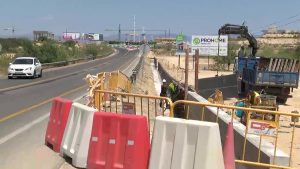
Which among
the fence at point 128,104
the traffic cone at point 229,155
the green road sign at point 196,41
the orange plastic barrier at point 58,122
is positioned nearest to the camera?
the traffic cone at point 229,155

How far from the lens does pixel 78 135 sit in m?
8.74

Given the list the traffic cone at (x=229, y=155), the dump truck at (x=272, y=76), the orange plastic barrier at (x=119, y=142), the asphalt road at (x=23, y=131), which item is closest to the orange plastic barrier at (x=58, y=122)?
the asphalt road at (x=23, y=131)

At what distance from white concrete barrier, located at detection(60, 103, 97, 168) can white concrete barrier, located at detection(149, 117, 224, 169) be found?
166 centimetres

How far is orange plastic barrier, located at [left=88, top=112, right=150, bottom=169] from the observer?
750cm

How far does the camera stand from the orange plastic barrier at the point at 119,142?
24.6 feet

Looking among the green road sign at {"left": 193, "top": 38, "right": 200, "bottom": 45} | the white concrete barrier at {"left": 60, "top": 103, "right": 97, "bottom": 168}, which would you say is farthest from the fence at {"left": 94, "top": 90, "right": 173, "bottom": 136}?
the green road sign at {"left": 193, "top": 38, "right": 200, "bottom": 45}

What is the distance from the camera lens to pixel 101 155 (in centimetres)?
791

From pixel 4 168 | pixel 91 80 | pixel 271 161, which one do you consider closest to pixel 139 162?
pixel 271 161

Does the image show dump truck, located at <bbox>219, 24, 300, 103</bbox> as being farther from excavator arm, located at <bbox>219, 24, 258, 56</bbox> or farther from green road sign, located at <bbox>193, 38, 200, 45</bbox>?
green road sign, located at <bbox>193, 38, 200, 45</bbox>

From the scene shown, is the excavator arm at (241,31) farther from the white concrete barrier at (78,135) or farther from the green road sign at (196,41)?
the white concrete barrier at (78,135)

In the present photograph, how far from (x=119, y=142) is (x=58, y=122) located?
2518 millimetres

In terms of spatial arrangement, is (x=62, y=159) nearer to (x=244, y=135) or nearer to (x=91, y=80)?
(x=244, y=135)

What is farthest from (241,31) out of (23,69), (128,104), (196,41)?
(128,104)

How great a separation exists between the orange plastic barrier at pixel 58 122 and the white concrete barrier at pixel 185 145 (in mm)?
2973
